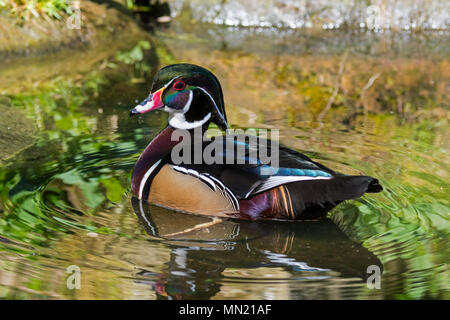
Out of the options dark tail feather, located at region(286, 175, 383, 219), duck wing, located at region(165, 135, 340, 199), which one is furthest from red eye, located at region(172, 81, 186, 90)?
dark tail feather, located at region(286, 175, 383, 219)

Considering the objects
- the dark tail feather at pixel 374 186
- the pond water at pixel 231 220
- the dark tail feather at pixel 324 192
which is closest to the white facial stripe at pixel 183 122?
the pond water at pixel 231 220

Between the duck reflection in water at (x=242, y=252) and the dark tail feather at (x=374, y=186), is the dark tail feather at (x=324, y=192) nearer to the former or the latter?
the dark tail feather at (x=374, y=186)

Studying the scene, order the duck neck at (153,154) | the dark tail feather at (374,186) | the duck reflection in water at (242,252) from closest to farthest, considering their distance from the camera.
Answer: the duck reflection in water at (242,252) → the dark tail feather at (374,186) → the duck neck at (153,154)

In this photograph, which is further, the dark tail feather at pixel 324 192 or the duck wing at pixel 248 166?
the duck wing at pixel 248 166

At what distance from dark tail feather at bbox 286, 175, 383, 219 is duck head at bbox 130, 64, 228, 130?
0.78 metres

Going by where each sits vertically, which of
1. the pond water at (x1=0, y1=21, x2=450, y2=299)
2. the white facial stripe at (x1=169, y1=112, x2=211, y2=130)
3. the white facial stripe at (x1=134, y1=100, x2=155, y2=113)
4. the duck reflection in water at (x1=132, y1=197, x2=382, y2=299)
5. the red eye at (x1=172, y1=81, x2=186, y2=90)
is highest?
the red eye at (x1=172, y1=81, x2=186, y2=90)

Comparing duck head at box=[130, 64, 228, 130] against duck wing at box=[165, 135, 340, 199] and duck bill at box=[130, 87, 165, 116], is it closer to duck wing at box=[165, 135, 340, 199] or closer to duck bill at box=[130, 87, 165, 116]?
duck bill at box=[130, 87, 165, 116]

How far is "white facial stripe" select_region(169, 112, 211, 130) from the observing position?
4758 mm

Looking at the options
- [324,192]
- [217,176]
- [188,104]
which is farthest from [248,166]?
[188,104]

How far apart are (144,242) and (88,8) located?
213 inches

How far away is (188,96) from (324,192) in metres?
1.17

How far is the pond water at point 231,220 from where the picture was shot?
3.54 meters

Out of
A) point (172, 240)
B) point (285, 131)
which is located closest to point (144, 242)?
point (172, 240)

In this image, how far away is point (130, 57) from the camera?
26.6 feet
